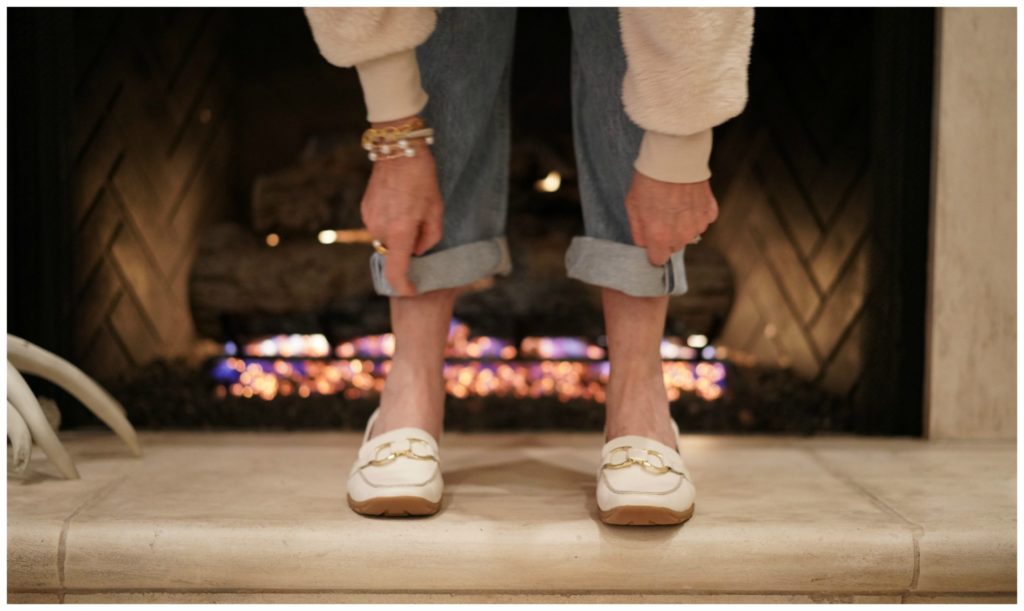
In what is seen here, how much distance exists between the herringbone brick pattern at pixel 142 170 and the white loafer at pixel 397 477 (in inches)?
26.9

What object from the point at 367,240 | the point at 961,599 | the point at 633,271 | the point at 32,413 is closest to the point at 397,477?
the point at 633,271

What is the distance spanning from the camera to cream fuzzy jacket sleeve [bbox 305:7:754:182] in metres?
0.68

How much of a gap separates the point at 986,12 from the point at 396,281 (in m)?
0.90

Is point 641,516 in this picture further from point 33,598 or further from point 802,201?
point 802,201

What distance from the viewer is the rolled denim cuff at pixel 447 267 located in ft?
2.78

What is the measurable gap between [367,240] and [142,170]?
0.39m

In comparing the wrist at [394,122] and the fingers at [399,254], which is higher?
the wrist at [394,122]

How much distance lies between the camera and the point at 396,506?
784mm

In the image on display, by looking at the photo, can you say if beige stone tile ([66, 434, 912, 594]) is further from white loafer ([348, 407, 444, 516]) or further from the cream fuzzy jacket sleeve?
the cream fuzzy jacket sleeve

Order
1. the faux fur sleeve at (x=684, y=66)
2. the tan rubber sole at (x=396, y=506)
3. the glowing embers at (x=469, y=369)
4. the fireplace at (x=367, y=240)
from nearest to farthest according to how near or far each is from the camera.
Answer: the faux fur sleeve at (x=684, y=66) → the tan rubber sole at (x=396, y=506) → the fireplace at (x=367, y=240) → the glowing embers at (x=469, y=369)

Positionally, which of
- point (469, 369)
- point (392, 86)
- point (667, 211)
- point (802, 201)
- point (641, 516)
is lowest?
point (469, 369)

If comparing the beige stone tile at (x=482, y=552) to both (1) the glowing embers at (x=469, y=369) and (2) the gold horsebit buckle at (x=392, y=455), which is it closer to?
(2) the gold horsebit buckle at (x=392, y=455)

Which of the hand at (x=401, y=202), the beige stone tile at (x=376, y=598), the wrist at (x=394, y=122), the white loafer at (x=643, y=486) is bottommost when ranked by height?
the beige stone tile at (x=376, y=598)

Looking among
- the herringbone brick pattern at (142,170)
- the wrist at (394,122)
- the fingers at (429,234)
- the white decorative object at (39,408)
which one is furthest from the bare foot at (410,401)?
the herringbone brick pattern at (142,170)
